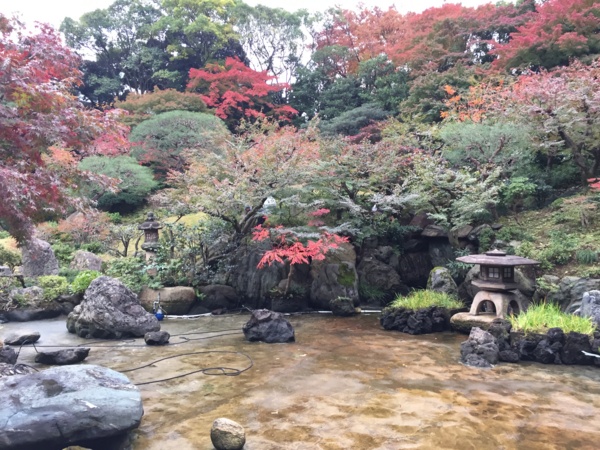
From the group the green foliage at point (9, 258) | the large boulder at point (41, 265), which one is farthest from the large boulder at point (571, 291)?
the green foliage at point (9, 258)

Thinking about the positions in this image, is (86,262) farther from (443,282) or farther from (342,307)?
(443,282)

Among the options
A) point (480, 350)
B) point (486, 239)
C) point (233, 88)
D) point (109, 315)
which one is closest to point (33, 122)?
point (109, 315)

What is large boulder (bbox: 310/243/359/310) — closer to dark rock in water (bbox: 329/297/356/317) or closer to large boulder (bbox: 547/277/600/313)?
dark rock in water (bbox: 329/297/356/317)

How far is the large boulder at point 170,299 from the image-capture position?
34.1ft

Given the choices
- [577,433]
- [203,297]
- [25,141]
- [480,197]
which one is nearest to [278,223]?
[203,297]

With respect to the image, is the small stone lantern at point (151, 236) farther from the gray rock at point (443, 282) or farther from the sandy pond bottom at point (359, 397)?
the gray rock at point (443, 282)

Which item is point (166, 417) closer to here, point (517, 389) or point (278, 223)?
point (517, 389)

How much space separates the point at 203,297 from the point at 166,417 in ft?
20.9

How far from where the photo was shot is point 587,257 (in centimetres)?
888

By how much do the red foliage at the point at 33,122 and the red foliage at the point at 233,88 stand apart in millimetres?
15931

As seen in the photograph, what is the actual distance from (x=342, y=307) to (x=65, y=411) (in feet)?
23.9

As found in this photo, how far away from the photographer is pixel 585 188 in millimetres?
12305

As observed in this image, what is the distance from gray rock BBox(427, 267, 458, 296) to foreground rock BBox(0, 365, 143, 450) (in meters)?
7.38

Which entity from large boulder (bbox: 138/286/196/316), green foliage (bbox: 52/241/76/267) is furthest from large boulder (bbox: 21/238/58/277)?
large boulder (bbox: 138/286/196/316)
